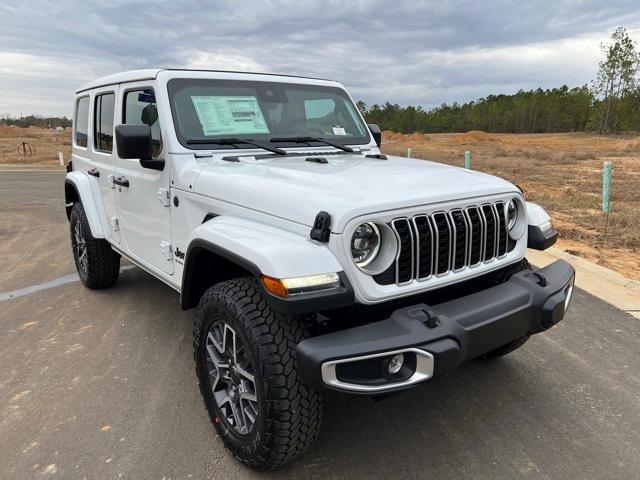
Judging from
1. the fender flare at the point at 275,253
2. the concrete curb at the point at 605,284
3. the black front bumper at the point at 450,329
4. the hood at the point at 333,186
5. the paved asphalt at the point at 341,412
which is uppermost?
the hood at the point at 333,186

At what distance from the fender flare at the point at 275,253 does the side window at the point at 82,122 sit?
3.00 metres

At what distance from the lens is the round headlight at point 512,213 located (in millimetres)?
2953

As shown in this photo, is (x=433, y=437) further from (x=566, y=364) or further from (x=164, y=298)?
(x=164, y=298)

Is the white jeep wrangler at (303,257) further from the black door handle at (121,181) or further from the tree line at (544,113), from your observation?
the tree line at (544,113)

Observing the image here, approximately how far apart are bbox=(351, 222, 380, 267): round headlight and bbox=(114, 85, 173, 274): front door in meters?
1.59

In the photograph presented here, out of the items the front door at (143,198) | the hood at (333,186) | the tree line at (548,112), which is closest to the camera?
the hood at (333,186)

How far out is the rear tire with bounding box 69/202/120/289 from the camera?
15.9 ft

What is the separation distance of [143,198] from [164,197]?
0.41 m

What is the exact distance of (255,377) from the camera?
2287mm

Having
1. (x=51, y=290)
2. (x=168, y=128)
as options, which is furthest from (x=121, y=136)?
(x=51, y=290)

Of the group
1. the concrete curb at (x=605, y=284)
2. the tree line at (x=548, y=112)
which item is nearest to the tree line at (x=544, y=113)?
the tree line at (x=548, y=112)

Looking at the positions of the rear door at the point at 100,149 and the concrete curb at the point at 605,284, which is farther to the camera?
the concrete curb at the point at 605,284

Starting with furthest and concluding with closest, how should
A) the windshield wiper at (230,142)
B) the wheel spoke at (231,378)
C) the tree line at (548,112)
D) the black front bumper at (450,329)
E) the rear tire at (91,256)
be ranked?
the tree line at (548,112), the rear tire at (91,256), the windshield wiper at (230,142), the wheel spoke at (231,378), the black front bumper at (450,329)

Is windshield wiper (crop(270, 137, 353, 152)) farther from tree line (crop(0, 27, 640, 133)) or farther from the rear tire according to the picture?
tree line (crop(0, 27, 640, 133))
